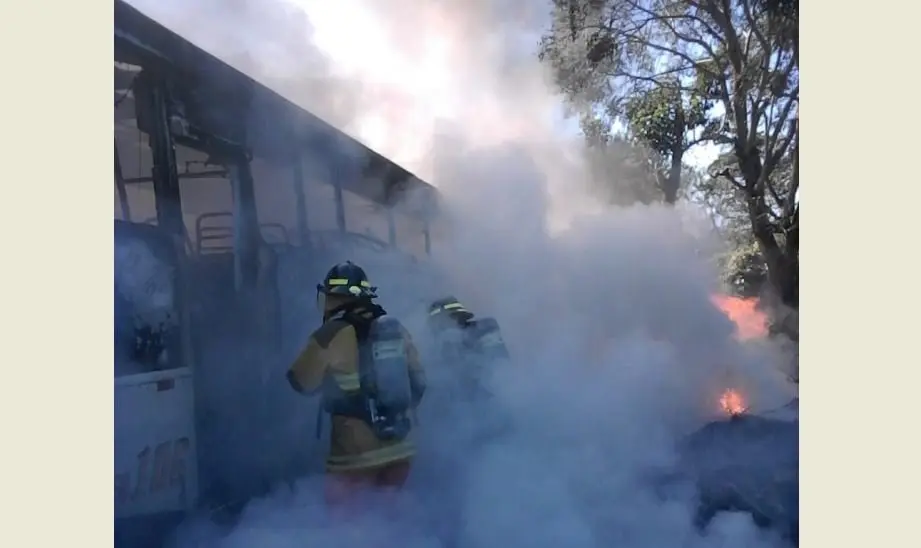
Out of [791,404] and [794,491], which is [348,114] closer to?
[791,404]

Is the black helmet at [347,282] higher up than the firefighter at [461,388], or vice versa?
the black helmet at [347,282]

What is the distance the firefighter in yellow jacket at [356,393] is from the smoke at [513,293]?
0.28 feet

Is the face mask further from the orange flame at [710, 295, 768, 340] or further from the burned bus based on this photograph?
the orange flame at [710, 295, 768, 340]

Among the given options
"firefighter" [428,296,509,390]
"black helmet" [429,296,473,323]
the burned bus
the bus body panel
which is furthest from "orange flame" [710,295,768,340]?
the bus body panel

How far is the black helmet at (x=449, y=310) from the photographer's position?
11.9 feet

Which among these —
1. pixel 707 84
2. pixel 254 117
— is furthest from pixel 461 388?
pixel 707 84

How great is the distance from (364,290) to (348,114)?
2.53 feet

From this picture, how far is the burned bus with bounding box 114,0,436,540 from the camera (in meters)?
3.51

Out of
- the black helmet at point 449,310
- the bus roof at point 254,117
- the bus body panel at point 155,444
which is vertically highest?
the bus roof at point 254,117

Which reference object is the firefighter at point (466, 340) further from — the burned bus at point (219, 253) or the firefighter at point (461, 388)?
the burned bus at point (219, 253)

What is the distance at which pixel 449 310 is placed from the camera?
3619mm

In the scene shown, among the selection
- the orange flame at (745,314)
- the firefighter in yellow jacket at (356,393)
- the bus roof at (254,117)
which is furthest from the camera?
the orange flame at (745,314)

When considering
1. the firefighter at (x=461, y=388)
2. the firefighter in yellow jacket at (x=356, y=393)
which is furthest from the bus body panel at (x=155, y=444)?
the firefighter at (x=461, y=388)

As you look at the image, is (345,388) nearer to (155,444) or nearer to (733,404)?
(155,444)
